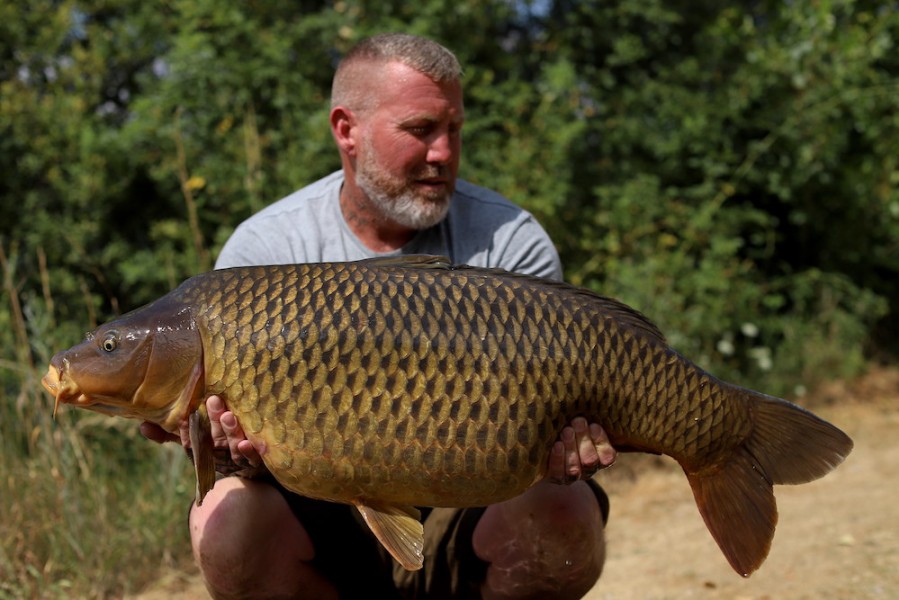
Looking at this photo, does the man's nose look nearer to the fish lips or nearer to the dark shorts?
the dark shorts

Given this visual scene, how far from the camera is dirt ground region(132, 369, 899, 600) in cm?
280

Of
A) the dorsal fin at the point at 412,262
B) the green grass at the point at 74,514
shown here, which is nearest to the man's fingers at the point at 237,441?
the dorsal fin at the point at 412,262

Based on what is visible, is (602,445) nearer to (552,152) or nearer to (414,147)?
(414,147)

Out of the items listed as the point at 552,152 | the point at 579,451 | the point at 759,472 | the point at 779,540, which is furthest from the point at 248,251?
the point at 552,152

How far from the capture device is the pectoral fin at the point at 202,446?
65.5 inches

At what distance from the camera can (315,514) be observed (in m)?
2.10

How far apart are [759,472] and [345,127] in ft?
3.79

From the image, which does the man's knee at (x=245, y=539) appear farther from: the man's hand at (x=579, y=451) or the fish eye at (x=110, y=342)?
the man's hand at (x=579, y=451)

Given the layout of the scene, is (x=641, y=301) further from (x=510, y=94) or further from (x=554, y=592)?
(x=554, y=592)

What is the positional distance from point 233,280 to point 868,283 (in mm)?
4426

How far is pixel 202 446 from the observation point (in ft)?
5.53

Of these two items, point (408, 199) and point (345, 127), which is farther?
point (345, 127)

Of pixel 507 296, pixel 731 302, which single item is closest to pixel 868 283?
pixel 731 302

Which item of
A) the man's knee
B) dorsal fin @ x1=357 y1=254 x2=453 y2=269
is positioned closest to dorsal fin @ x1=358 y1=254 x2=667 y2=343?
dorsal fin @ x1=357 y1=254 x2=453 y2=269
